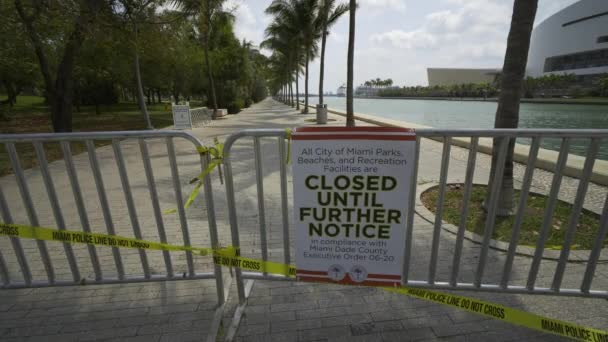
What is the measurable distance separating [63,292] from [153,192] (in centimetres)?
147

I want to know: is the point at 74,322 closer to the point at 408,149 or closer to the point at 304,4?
the point at 408,149

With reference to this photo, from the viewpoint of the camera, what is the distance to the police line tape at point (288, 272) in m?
2.02

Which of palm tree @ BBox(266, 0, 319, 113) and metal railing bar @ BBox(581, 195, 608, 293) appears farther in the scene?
palm tree @ BBox(266, 0, 319, 113)

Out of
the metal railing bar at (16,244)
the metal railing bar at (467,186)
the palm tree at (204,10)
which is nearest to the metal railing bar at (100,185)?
the metal railing bar at (16,244)

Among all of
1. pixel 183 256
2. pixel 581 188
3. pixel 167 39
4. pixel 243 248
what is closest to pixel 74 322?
pixel 183 256

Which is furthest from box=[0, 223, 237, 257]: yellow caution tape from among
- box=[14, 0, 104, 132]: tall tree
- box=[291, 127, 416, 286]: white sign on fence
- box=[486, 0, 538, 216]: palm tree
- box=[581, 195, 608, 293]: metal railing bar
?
box=[14, 0, 104, 132]: tall tree

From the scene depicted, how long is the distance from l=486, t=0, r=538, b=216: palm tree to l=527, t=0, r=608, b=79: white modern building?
8461cm

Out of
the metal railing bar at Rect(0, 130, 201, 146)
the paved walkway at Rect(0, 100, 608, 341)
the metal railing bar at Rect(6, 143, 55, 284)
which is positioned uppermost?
the metal railing bar at Rect(0, 130, 201, 146)

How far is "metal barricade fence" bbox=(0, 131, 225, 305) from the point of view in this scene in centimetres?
220

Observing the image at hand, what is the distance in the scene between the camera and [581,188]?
206cm

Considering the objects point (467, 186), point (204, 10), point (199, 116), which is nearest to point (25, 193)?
point (467, 186)

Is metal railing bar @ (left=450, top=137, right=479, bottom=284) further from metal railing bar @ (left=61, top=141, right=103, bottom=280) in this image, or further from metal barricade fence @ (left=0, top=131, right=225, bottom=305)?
metal railing bar @ (left=61, top=141, right=103, bottom=280)

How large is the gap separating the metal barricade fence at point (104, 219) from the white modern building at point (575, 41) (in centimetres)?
8826

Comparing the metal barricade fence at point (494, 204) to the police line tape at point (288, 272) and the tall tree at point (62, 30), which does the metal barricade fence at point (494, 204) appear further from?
the tall tree at point (62, 30)
